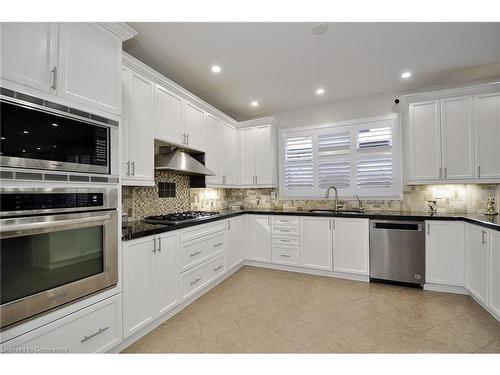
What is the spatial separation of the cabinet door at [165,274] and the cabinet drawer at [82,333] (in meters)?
0.38

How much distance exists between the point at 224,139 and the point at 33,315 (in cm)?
310

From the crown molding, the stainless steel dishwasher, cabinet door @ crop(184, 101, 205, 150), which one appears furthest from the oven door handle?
the stainless steel dishwasher

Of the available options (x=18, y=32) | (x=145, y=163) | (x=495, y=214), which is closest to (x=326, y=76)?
(x=145, y=163)

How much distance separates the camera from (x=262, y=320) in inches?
87.8

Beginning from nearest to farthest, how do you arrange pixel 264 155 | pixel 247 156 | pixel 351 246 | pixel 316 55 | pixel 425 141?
pixel 316 55
pixel 425 141
pixel 351 246
pixel 264 155
pixel 247 156

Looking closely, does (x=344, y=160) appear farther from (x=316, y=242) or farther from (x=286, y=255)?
(x=286, y=255)

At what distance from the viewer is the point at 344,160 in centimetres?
387

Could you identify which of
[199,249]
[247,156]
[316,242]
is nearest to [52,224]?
[199,249]

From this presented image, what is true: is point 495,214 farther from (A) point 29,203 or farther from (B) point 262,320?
(A) point 29,203

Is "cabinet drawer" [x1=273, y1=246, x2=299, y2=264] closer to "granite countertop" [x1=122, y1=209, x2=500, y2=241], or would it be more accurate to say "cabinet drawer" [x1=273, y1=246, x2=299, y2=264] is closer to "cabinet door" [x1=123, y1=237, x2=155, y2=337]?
"granite countertop" [x1=122, y1=209, x2=500, y2=241]

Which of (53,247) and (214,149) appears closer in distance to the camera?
(53,247)

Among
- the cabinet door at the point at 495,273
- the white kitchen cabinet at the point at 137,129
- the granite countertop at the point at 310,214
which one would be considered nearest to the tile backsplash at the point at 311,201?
the granite countertop at the point at 310,214

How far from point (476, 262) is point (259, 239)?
2688 millimetres

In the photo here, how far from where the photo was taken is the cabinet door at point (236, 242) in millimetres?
3402
